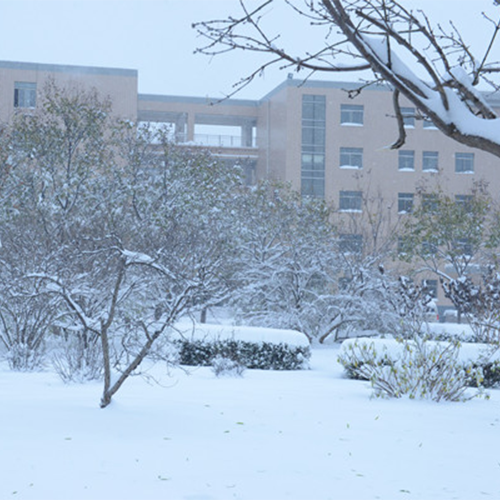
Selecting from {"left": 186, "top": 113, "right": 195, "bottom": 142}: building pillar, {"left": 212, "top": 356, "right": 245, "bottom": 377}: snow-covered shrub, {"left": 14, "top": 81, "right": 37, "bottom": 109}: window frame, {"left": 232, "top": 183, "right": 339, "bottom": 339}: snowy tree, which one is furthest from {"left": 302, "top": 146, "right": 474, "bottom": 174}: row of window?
{"left": 212, "top": 356, "right": 245, "bottom": 377}: snow-covered shrub

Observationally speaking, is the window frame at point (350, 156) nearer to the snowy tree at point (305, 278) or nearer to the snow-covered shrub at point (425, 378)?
the snowy tree at point (305, 278)

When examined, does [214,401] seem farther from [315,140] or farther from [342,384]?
[315,140]

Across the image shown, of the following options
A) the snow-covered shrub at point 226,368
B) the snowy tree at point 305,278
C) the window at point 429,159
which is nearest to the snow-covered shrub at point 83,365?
the snow-covered shrub at point 226,368

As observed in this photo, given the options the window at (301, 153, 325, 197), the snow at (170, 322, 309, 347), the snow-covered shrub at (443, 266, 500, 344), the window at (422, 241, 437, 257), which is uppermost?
the window at (301, 153, 325, 197)

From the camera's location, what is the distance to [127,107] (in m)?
44.0

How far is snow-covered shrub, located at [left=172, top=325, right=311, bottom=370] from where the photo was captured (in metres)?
14.6

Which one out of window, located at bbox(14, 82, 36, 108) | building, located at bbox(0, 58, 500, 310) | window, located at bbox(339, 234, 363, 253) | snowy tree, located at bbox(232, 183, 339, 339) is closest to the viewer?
snowy tree, located at bbox(232, 183, 339, 339)

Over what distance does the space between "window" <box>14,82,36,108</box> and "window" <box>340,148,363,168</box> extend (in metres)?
17.5

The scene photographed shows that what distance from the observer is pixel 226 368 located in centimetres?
1220

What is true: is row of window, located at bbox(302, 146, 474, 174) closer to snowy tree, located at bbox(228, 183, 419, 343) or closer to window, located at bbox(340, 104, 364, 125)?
window, located at bbox(340, 104, 364, 125)

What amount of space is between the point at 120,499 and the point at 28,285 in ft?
30.9

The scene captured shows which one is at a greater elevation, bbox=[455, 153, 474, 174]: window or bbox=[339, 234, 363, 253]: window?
bbox=[455, 153, 474, 174]: window

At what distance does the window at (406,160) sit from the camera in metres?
46.5

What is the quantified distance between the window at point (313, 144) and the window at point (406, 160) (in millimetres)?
4539
